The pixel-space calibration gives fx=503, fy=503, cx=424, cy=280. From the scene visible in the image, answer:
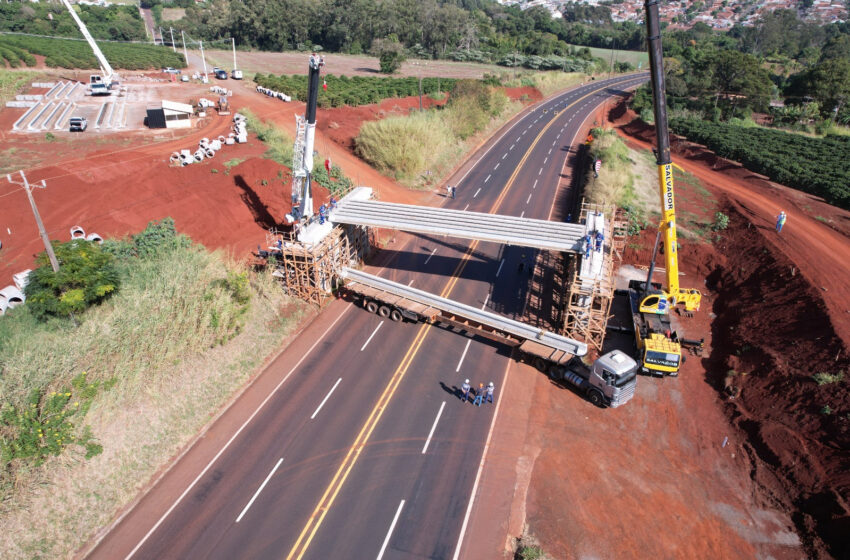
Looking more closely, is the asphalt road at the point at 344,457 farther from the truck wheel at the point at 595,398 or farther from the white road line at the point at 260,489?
the truck wheel at the point at 595,398

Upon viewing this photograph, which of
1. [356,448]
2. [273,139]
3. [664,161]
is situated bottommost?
[356,448]

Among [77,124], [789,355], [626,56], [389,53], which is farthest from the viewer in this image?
[626,56]

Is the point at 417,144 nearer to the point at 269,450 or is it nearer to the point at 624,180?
the point at 624,180

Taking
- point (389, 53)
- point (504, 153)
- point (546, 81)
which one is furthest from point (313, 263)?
point (546, 81)

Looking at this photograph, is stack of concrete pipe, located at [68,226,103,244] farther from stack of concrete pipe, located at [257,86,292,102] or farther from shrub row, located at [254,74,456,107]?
stack of concrete pipe, located at [257,86,292,102]

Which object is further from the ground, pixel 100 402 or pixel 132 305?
pixel 132 305

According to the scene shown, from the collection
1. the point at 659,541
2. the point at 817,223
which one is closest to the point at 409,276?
the point at 659,541

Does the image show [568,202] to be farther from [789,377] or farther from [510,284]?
[789,377]
